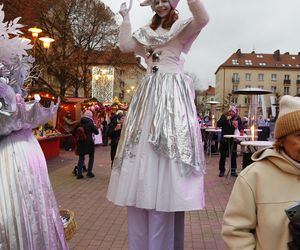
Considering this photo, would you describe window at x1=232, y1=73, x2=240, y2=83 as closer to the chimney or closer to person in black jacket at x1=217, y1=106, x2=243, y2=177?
the chimney

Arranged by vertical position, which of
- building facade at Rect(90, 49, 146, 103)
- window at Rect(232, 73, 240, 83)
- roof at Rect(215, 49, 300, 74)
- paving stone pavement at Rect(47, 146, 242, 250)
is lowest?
paving stone pavement at Rect(47, 146, 242, 250)

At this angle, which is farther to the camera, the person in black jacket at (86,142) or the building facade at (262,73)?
the building facade at (262,73)

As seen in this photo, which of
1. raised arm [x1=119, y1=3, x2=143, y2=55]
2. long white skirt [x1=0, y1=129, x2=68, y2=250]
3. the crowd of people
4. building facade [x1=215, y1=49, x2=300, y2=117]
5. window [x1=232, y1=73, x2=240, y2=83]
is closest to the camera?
the crowd of people

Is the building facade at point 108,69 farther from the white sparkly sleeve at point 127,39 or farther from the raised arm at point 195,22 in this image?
the raised arm at point 195,22

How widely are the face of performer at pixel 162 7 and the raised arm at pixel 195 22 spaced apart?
0.25 m

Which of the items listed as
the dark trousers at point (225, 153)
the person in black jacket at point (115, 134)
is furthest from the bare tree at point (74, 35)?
the dark trousers at point (225, 153)

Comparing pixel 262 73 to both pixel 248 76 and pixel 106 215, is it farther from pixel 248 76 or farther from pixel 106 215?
pixel 106 215

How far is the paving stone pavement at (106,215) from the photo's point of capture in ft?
15.1

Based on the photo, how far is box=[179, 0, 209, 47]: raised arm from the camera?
2736mm

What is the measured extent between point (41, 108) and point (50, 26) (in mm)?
27614

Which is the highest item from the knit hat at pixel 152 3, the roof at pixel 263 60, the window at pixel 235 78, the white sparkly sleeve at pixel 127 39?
the roof at pixel 263 60

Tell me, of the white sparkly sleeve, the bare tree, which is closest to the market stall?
the white sparkly sleeve

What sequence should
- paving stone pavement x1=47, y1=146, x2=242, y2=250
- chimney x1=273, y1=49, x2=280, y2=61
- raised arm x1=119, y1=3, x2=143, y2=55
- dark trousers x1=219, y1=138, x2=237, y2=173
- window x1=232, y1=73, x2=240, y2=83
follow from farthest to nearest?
1. window x1=232, y1=73, x2=240, y2=83
2. chimney x1=273, y1=49, x2=280, y2=61
3. dark trousers x1=219, y1=138, x2=237, y2=173
4. paving stone pavement x1=47, y1=146, x2=242, y2=250
5. raised arm x1=119, y1=3, x2=143, y2=55

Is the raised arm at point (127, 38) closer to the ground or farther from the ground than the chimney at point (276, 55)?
closer to the ground
